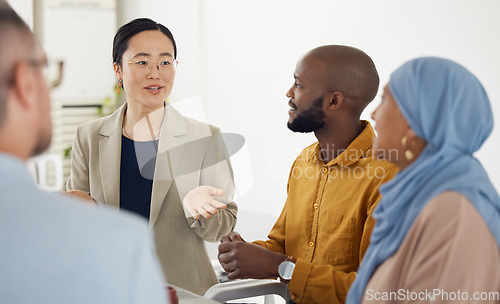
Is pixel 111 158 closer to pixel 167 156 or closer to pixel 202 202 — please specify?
pixel 167 156

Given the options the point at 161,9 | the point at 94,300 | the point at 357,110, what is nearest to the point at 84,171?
the point at 357,110

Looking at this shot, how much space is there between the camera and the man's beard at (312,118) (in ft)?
6.21

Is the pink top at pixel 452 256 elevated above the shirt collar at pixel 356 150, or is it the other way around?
the shirt collar at pixel 356 150

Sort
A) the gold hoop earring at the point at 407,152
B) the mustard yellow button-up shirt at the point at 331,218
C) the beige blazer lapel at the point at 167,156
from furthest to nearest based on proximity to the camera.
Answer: the beige blazer lapel at the point at 167,156 < the mustard yellow button-up shirt at the point at 331,218 < the gold hoop earring at the point at 407,152

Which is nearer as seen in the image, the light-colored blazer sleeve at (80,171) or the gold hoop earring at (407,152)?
the gold hoop earring at (407,152)

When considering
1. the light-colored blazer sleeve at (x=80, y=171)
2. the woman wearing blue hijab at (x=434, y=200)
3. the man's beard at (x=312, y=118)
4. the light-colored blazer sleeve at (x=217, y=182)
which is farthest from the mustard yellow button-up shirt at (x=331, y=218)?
the light-colored blazer sleeve at (x=80, y=171)

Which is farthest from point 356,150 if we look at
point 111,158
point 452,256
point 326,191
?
point 111,158

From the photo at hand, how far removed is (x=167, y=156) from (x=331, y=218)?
0.76m

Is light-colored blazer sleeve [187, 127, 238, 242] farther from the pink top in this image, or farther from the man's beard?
the pink top

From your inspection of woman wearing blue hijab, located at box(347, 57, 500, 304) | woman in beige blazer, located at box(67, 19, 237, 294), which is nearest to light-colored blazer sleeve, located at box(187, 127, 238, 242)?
woman in beige blazer, located at box(67, 19, 237, 294)

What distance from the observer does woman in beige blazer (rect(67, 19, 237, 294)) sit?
7.02ft

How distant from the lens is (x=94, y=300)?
2.29ft

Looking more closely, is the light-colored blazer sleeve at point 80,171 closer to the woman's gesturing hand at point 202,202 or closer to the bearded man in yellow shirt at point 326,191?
the woman's gesturing hand at point 202,202

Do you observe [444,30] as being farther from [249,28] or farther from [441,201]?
[249,28]
